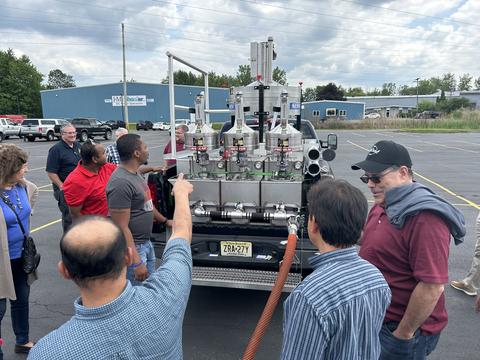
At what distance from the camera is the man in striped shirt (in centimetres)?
128

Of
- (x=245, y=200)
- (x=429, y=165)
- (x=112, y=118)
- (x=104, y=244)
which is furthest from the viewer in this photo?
(x=112, y=118)

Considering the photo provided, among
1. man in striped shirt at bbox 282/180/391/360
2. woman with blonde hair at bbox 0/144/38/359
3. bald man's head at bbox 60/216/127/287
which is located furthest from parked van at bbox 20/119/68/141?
man in striped shirt at bbox 282/180/391/360

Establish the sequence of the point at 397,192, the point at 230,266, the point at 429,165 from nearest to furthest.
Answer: the point at 397,192, the point at 230,266, the point at 429,165

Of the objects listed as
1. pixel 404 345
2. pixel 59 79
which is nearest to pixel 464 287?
pixel 404 345

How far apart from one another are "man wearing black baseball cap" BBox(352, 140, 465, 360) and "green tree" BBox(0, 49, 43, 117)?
71776 mm

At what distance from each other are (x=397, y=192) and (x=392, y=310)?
632mm

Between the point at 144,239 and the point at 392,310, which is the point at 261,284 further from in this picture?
the point at 392,310

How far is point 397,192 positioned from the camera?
195 cm

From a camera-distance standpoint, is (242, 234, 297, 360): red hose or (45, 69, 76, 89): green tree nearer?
(242, 234, 297, 360): red hose

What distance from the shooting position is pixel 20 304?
307cm

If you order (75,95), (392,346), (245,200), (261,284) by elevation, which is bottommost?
(261,284)

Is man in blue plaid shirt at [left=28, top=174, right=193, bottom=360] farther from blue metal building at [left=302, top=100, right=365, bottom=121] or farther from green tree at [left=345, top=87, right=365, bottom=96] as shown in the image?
green tree at [left=345, top=87, right=365, bottom=96]

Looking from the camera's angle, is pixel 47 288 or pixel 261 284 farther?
pixel 47 288

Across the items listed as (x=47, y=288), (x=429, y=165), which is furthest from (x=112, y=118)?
(x=47, y=288)
